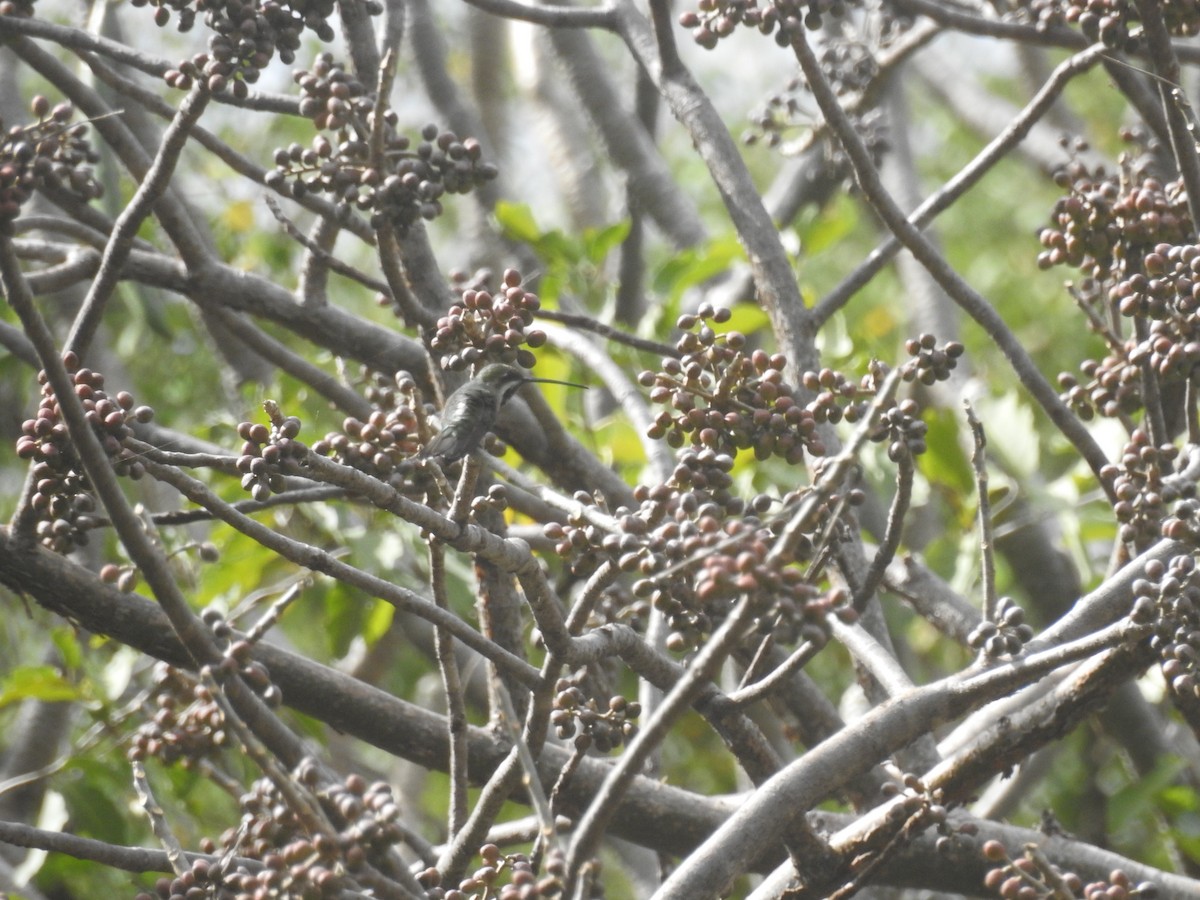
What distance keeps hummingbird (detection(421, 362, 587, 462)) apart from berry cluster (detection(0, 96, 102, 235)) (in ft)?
2.59

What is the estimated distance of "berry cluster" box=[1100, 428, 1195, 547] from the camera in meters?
2.20

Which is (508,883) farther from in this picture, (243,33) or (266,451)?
(243,33)

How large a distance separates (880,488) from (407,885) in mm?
2831

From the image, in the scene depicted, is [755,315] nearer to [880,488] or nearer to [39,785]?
[880,488]

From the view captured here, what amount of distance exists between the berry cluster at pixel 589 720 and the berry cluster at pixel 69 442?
0.82 metres

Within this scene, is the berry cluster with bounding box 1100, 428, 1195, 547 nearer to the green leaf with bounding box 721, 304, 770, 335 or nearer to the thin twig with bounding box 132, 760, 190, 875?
the thin twig with bounding box 132, 760, 190, 875

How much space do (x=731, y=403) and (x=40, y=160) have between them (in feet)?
4.34

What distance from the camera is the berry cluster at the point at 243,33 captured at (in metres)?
2.54

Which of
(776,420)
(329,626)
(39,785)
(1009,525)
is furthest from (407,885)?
(39,785)

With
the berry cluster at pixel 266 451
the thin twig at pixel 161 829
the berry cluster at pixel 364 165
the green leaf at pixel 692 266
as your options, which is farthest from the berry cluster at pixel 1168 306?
→ the thin twig at pixel 161 829

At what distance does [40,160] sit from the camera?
2391mm

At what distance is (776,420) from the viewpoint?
7.34 feet

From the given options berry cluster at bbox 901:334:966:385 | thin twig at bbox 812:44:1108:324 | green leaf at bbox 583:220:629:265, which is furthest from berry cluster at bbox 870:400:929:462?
green leaf at bbox 583:220:629:265

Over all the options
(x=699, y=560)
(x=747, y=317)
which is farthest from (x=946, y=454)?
(x=699, y=560)
